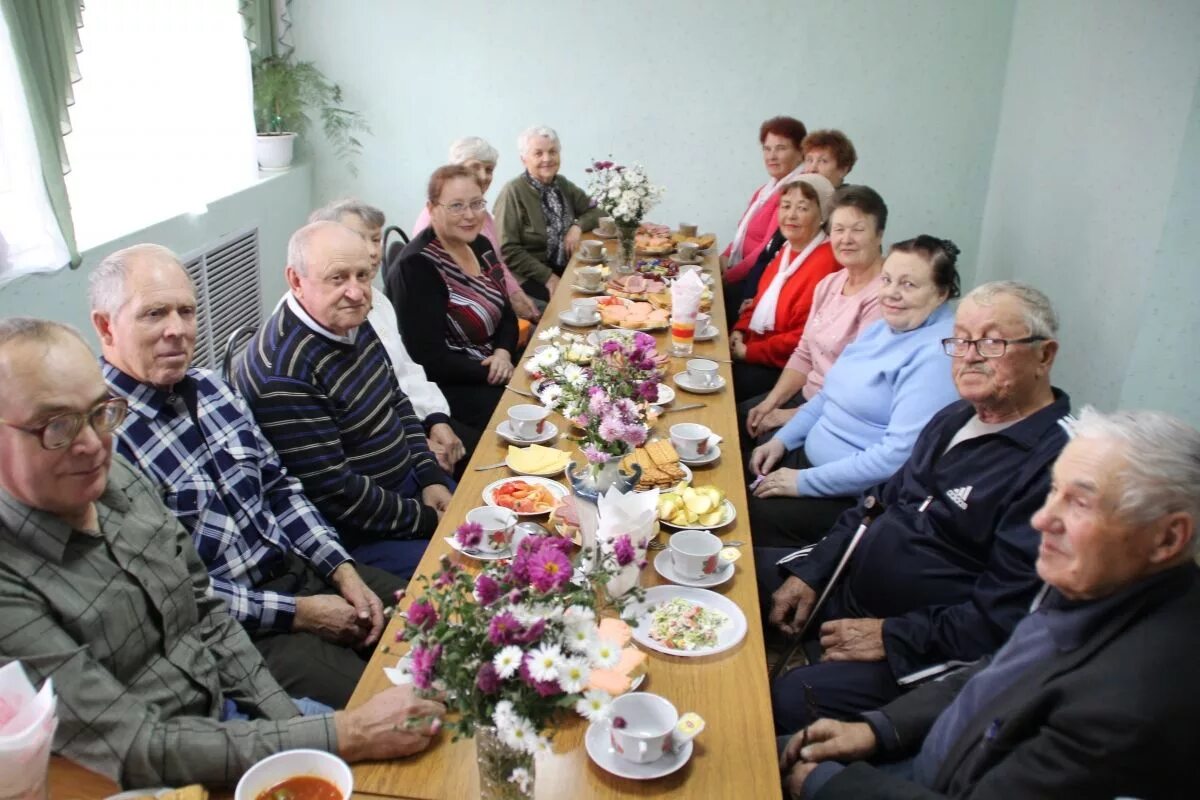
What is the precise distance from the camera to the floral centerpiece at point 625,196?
12.4ft

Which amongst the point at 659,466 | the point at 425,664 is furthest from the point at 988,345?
the point at 425,664

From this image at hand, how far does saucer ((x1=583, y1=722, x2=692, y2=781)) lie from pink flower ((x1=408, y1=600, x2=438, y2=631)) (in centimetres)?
38

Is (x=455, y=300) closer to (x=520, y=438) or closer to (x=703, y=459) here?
(x=520, y=438)

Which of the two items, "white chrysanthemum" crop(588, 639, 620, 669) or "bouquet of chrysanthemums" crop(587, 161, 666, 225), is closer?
"white chrysanthemum" crop(588, 639, 620, 669)

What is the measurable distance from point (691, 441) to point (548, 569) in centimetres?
118

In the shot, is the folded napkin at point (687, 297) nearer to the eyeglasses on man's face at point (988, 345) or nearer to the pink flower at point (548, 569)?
the eyeglasses on man's face at point (988, 345)

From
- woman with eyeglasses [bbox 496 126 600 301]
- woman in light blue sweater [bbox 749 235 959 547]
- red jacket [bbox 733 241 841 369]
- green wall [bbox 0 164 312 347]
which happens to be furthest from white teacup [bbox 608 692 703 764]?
woman with eyeglasses [bbox 496 126 600 301]

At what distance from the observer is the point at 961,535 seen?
1854 millimetres

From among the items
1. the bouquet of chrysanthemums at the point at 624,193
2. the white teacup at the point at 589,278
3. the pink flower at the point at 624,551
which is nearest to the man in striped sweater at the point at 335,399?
the pink flower at the point at 624,551

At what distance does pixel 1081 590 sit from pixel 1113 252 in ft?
8.01

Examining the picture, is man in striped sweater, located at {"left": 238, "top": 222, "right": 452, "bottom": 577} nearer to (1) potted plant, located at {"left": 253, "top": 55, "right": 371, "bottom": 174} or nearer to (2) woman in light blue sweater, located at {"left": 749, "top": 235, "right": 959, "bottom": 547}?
(2) woman in light blue sweater, located at {"left": 749, "top": 235, "right": 959, "bottom": 547}

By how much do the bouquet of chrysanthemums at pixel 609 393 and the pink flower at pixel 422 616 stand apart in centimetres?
68

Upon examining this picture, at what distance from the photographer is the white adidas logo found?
184 cm

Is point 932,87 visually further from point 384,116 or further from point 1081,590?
point 1081,590
